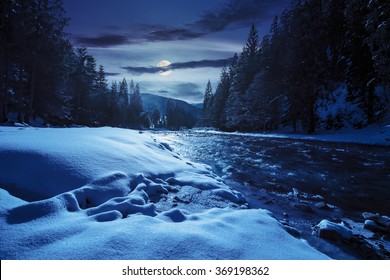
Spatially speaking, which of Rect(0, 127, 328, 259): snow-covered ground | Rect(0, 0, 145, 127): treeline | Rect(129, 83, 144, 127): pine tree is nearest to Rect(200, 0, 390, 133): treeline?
Rect(0, 127, 328, 259): snow-covered ground

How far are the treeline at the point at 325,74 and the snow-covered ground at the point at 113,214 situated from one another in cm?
1757

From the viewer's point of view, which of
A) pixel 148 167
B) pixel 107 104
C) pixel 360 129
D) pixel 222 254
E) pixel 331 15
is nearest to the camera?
pixel 222 254

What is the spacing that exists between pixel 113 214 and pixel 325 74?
106 ft

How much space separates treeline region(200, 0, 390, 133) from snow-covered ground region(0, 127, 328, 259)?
1757 cm

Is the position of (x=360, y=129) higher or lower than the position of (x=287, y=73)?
lower

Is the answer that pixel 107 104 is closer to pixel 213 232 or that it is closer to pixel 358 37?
pixel 358 37

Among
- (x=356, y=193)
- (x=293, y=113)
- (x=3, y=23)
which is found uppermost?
(x=3, y=23)

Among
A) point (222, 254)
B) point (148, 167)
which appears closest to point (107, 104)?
point (148, 167)

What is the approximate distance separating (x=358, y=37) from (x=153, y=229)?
31.9 m

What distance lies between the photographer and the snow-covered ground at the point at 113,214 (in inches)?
92.1

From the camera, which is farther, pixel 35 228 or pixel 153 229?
pixel 153 229

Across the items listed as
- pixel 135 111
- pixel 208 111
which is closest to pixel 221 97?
pixel 208 111

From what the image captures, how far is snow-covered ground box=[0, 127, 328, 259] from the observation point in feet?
7.68

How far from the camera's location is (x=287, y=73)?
33.3 metres
